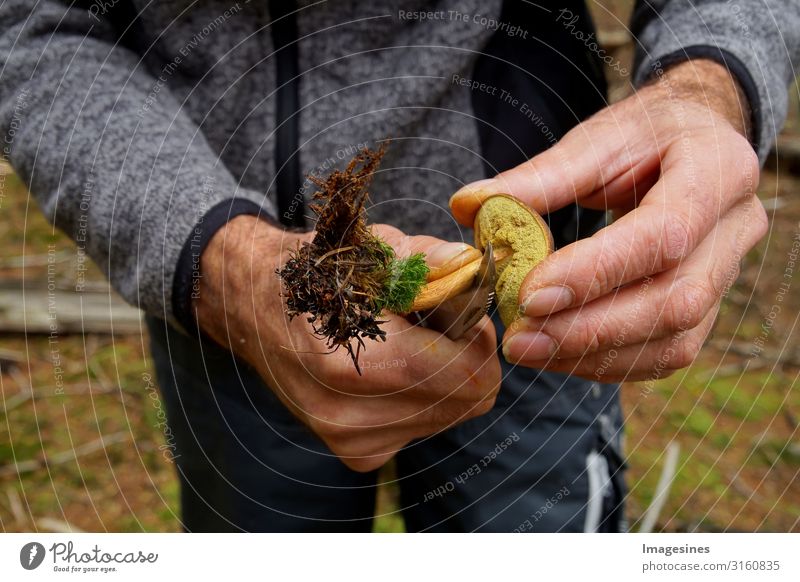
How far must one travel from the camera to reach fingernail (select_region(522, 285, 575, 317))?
742mm

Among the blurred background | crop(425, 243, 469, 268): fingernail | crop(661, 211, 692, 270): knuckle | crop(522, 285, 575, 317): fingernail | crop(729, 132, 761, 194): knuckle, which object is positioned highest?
crop(729, 132, 761, 194): knuckle

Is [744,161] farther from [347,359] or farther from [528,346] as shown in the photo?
[347,359]

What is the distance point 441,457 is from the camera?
1.24m

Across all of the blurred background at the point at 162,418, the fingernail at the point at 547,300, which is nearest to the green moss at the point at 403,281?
the fingernail at the point at 547,300

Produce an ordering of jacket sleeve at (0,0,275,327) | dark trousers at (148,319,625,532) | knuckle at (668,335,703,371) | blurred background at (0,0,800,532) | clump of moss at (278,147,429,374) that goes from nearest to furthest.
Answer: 1. clump of moss at (278,147,429,374)
2. knuckle at (668,335,703,371)
3. jacket sleeve at (0,0,275,327)
4. dark trousers at (148,319,625,532)
5. blurred background at (0,0,800,532)

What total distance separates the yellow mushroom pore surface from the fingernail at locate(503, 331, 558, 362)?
0.02m

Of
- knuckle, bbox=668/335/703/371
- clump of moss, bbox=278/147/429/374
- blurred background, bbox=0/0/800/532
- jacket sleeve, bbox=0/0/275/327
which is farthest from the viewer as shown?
blurred background, bbox=0/0/800/532

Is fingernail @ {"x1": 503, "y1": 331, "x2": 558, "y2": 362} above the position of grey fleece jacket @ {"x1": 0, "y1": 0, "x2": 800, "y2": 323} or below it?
below

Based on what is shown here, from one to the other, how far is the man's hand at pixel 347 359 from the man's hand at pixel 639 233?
0.27 ft

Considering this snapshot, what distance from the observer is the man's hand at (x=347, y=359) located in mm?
825
